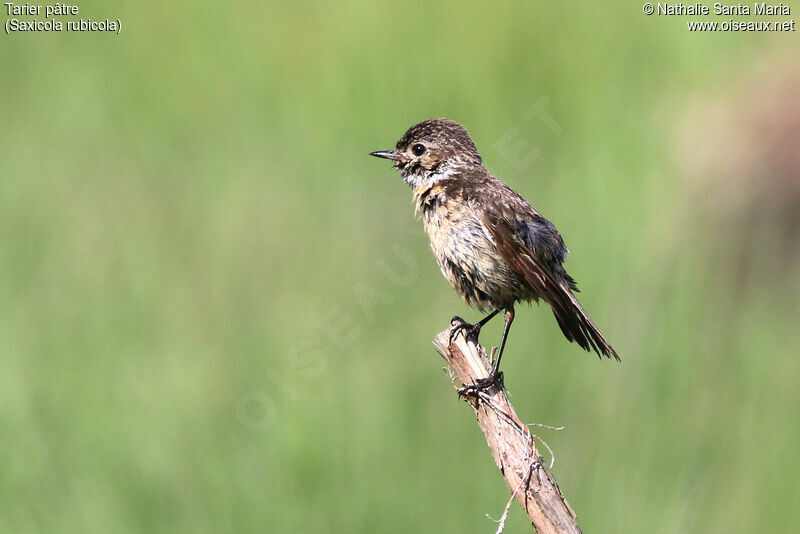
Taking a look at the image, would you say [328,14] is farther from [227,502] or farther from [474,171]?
[227,502]

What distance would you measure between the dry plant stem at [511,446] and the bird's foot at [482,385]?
0.01 meters

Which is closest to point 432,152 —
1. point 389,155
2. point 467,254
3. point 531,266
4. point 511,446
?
point 389,155

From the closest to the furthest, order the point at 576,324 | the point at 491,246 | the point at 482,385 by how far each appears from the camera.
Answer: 1. the point at 482,385
2. the point at 576,324
3. the point at 491,246

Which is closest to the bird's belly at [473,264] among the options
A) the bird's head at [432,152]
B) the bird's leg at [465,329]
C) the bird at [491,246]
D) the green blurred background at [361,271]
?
the bird at [491,246]

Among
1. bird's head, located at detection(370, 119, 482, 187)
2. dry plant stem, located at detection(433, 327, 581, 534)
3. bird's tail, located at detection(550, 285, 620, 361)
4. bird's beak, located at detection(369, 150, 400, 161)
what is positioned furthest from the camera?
bird's beak, located at detection(369, 150, 400, 161)

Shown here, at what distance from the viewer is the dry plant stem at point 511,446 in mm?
3443

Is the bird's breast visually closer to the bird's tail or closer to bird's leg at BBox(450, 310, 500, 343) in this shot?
bird's leg at BBox(450, 310, 500, 343)

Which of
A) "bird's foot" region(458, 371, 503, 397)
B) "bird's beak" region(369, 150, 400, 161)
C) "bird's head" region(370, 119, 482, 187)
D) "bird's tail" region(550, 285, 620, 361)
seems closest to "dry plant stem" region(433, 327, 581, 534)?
"bird's foot" region(458, 371, 503, 397)

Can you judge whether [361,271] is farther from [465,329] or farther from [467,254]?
[465,329]

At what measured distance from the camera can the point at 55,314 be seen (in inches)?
246

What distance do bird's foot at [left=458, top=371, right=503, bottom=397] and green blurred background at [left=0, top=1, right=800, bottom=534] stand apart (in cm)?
128

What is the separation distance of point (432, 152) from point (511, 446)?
1.94m

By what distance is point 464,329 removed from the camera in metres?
4.66

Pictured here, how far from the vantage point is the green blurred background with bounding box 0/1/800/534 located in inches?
219
